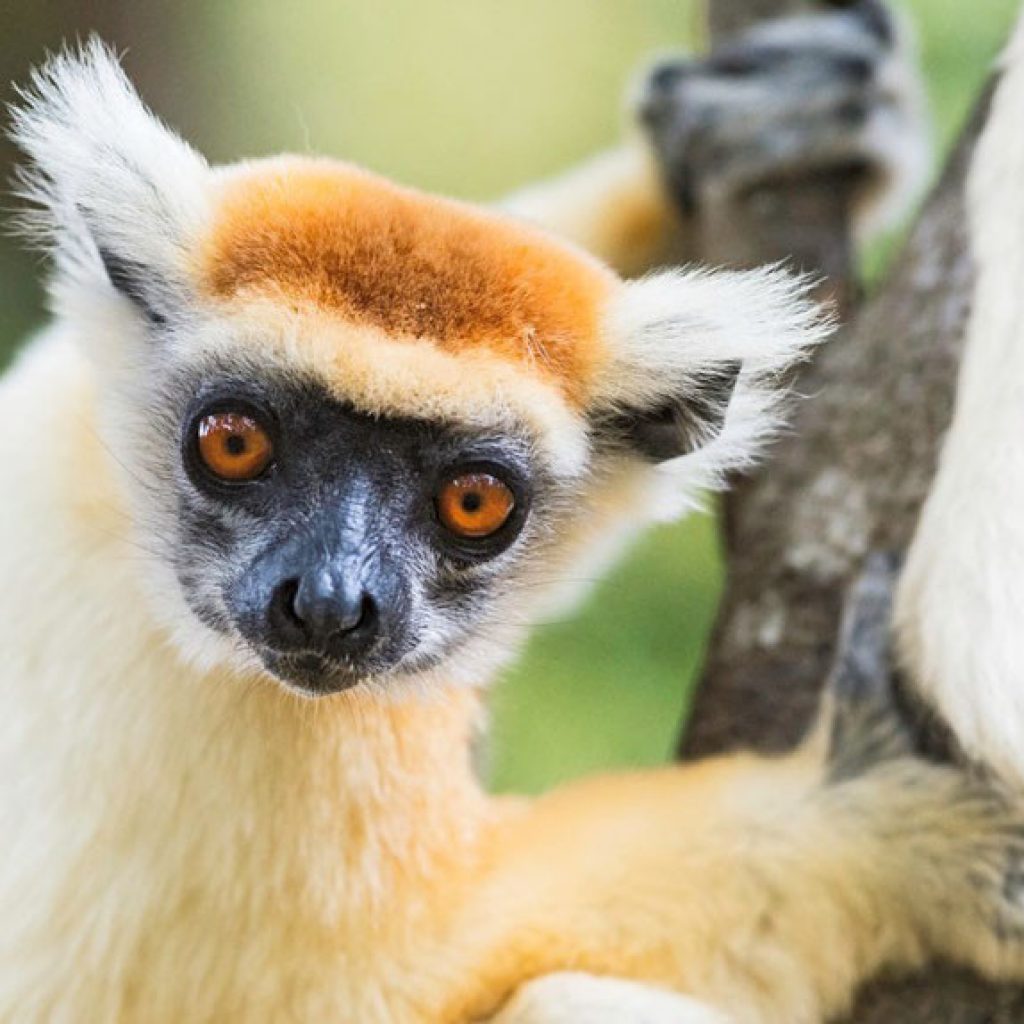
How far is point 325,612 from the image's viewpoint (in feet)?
5.92

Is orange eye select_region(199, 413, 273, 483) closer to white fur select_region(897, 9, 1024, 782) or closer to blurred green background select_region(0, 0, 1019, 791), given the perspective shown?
white fur select_region(897, 9, 1024, 782)

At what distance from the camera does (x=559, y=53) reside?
536 cm

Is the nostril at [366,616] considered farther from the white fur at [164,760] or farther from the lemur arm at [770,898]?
the lemur arm at [770,898]

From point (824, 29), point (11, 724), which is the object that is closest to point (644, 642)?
point (824, 29)

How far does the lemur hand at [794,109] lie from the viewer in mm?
3301

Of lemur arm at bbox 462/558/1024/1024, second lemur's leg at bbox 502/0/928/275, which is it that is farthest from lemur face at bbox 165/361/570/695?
second lemur's leg at bbox 502/0/928/275

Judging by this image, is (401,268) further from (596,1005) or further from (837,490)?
(837,490)

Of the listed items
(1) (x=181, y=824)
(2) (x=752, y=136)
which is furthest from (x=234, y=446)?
(2) (x=752, y=136)

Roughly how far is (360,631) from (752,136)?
1.88 meters

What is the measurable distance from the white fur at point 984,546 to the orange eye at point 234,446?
36.4 inches

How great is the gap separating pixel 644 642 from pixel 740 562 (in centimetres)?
153

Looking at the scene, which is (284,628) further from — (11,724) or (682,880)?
(682,880)

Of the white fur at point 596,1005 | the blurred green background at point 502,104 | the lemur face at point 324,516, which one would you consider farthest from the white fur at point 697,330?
the blurred green background at point 502,104

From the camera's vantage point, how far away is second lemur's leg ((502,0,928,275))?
10.9 ft
